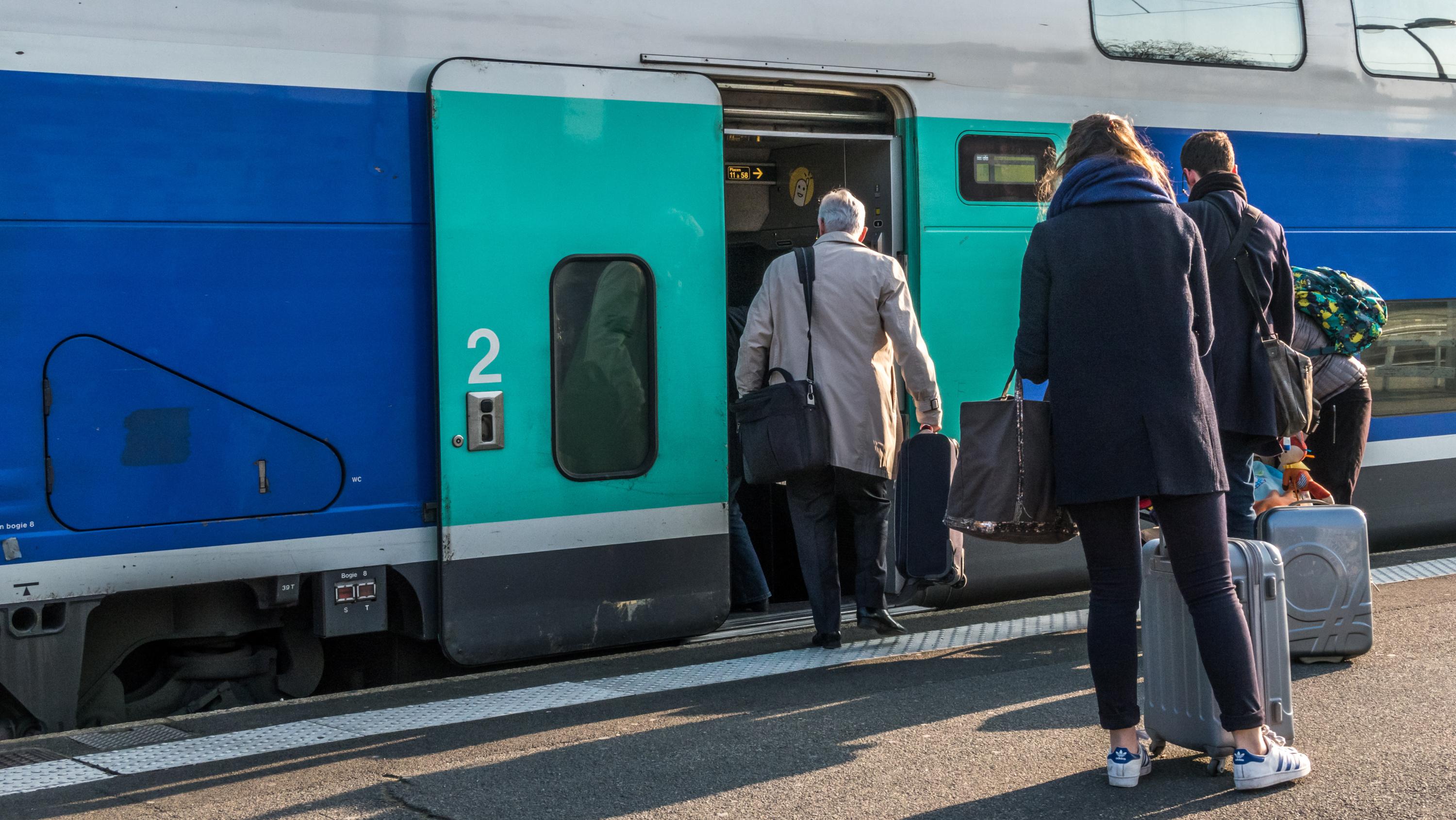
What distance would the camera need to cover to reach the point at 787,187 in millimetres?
6430

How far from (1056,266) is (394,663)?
285 centimetres

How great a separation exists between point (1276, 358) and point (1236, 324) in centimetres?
17

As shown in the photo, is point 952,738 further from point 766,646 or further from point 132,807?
point 132,807

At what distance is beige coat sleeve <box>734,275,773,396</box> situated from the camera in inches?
201

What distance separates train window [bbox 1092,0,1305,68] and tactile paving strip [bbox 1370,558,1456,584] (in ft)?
7.58

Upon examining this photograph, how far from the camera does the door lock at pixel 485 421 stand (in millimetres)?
4555

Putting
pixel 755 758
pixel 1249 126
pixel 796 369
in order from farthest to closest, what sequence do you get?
1. pixel 1249 126
2. pixel 796 369
3. pixel 755 758

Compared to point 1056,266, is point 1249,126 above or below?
above

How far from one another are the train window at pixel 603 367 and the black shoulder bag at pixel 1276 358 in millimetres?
1974

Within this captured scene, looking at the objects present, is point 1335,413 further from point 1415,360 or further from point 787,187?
point 787,187

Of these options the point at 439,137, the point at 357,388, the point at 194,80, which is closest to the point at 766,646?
the point at 357,388

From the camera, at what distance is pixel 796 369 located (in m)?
5.06

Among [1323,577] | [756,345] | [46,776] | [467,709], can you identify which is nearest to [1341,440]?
[1323,577]

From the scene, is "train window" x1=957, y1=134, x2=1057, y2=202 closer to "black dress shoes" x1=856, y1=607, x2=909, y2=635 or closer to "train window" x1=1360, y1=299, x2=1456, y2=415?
"black dress shoes" x1=856, y1=607, x2=909, y2=635
